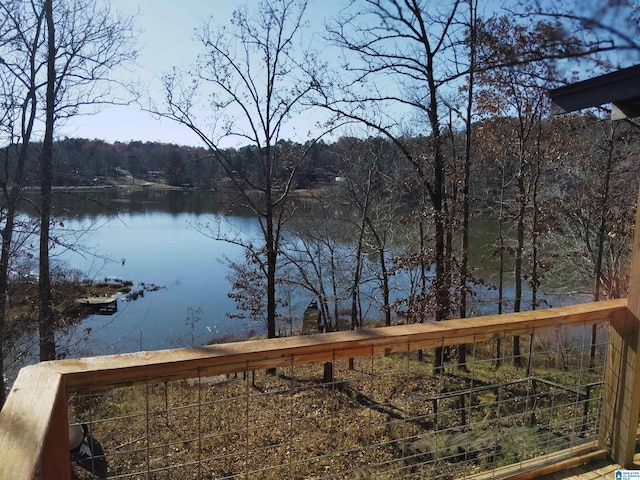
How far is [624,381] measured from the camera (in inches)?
77.3

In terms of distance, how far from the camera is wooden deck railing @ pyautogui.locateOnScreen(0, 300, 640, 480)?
90 cm

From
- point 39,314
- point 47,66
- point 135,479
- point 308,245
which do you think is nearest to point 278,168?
point 308,245

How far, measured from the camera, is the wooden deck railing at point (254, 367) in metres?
0.90

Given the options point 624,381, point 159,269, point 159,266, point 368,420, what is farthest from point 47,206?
point 159,266

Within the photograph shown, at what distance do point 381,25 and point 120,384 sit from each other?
7.22 m

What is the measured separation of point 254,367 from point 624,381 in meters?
1.64

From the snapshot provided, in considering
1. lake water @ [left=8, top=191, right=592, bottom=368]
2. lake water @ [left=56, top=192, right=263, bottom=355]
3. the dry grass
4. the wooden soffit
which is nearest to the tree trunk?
lake water @ [left=8, top=191, right=592, bottom=368]

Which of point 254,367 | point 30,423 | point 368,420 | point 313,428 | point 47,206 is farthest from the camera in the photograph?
point 47,206

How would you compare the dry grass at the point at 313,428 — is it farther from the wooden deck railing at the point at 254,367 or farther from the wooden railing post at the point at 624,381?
the wooden deck railing at the point at 254,367

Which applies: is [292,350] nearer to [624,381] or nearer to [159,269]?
[624,381]

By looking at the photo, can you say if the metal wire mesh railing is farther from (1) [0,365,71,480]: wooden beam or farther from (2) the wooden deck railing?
(1) [0,365,71,480]: wooden beam

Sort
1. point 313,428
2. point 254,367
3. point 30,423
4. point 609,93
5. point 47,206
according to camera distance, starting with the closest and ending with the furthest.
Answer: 1. point 30,423
2. point 254,367
3. point 609,93
4. point 313,428
5. point 47,206

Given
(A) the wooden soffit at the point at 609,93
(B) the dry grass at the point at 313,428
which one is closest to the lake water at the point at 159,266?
(B) the dry grass at the point at 313,428

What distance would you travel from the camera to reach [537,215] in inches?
359
